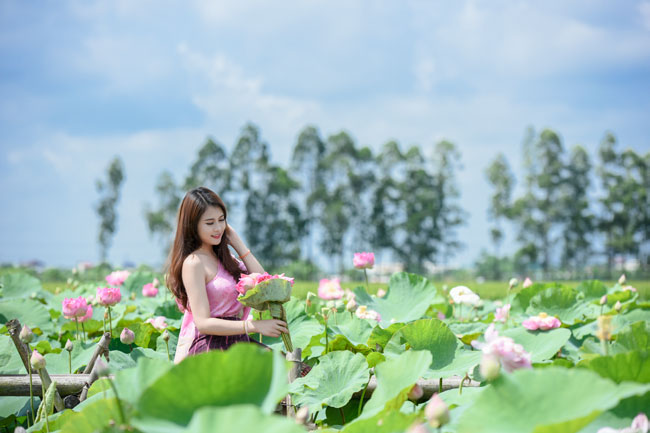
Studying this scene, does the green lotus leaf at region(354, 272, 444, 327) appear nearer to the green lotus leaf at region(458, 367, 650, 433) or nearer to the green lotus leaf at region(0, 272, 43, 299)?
the green lotus leaf at region(458, 367, 650, 433)

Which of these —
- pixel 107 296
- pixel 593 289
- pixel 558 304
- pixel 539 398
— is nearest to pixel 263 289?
pixel 539 398

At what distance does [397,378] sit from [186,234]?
933 mm

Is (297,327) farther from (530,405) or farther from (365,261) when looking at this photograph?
(530,405)

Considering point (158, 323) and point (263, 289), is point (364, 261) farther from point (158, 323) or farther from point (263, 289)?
point (263, 289)

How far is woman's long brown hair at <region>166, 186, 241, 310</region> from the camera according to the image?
168cm

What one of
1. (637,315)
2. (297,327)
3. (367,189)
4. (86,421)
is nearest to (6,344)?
(297,327)

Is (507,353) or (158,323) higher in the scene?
(507,353)

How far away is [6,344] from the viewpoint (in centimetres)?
177

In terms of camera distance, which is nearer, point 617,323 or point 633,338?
point 633,338

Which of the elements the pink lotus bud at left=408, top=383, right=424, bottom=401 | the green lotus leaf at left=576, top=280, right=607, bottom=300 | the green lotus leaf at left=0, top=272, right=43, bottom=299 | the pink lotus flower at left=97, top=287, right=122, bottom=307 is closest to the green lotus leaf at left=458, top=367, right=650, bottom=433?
the pink lotus bud at left=408, top=383, right=424, bottom=401

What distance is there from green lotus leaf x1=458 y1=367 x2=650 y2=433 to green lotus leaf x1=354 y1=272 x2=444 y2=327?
145 centimetres

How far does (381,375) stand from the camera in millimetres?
1023

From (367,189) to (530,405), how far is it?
71.0ft

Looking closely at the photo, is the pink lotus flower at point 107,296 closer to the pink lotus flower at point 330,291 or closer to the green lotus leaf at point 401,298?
the pink lotus flower at point 330,291
